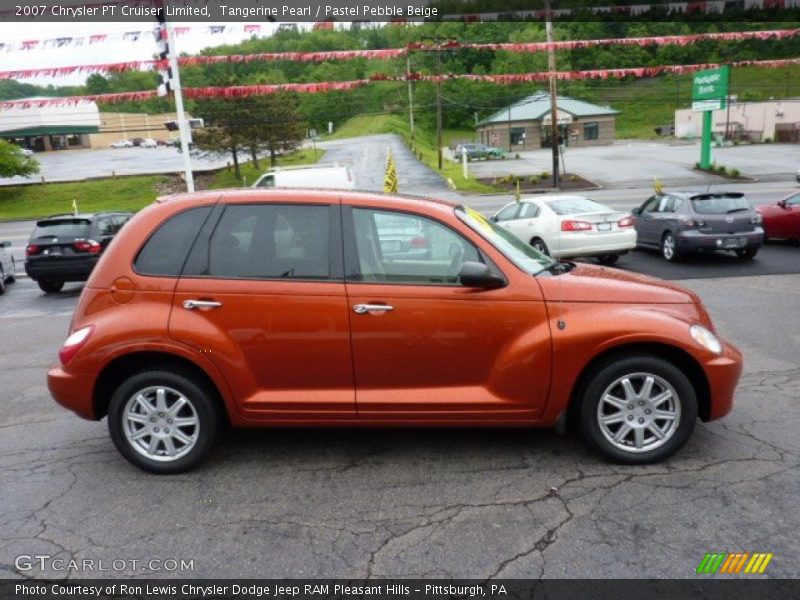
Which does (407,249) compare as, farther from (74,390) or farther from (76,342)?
(74,390)

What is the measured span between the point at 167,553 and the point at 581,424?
251cm

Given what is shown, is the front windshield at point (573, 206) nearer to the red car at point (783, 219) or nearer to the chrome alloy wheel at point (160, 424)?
the red car at point (783, 219)

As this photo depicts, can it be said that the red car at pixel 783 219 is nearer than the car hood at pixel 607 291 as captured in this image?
No

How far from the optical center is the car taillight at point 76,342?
4.04m

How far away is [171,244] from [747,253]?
11.9 metres

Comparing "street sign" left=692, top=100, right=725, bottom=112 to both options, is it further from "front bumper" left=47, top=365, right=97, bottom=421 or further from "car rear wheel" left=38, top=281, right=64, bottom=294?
"front bumper" left=47, top=365, right=97, bottom=421

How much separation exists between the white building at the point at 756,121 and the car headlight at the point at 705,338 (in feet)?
243

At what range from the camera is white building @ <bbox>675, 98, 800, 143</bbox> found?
227 ft

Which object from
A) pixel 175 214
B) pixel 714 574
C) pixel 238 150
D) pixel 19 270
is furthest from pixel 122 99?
pixel 714 574

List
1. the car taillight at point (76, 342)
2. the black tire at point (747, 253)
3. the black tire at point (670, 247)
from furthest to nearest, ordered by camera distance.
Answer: the black tire at point (670, 247), the black tire at point (747, 253), the car taillight at point (76, 342)

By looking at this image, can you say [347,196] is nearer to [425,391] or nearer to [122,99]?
[425,391]

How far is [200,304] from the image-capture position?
396 centimetres

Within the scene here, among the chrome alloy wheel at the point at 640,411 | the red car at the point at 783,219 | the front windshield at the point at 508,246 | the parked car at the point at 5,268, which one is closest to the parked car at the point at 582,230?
the red car at the point at 783,219

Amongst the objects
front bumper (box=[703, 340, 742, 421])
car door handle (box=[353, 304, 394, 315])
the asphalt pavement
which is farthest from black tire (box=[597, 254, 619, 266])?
car door handle (box=[353, 304, 394, 315])
